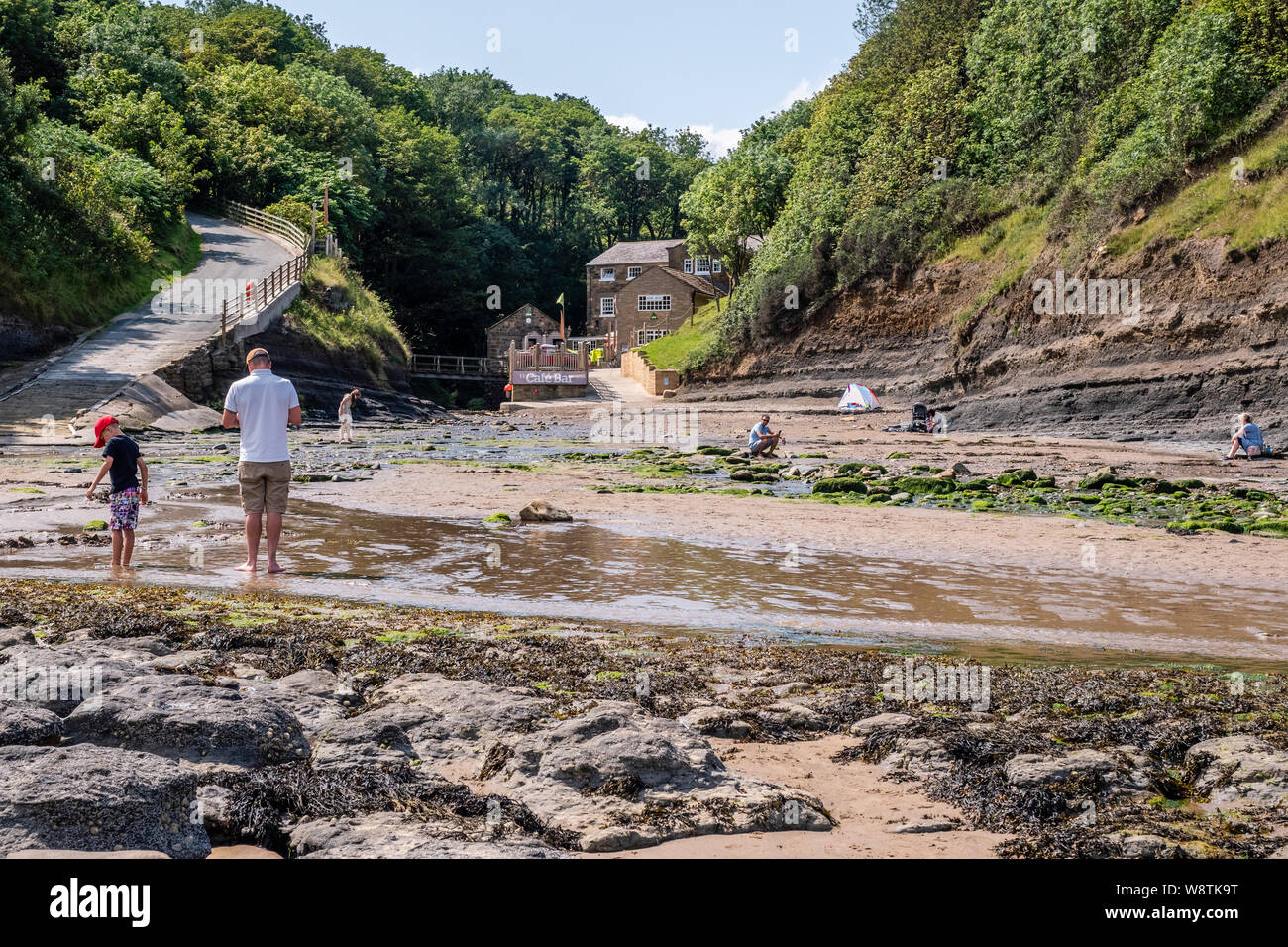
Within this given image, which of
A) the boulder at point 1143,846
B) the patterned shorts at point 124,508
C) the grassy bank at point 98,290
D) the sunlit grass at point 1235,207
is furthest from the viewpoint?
the grassy bank at point 98,290

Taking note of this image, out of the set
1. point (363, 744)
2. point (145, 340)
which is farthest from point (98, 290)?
point (363, 744)

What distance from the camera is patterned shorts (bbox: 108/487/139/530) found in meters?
10.6

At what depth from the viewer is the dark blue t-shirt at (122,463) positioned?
10.7 meters

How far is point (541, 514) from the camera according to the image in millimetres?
15320

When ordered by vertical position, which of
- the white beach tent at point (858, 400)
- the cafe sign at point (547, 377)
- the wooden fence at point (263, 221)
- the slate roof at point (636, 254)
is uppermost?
the slate roof at point (636, 254)

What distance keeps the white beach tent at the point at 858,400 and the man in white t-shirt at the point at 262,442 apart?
33231 millimetres

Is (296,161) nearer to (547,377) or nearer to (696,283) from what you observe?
(547,377)

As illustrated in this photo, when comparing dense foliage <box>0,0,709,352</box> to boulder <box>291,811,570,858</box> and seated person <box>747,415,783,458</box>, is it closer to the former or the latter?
seated person <box>747,415,783,458</box>

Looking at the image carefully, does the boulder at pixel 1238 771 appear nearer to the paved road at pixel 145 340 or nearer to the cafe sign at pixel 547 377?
the paved road at pixel 145 340

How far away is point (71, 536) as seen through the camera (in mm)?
12359

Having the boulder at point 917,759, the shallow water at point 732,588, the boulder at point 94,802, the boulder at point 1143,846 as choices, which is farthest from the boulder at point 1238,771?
Result: the boulder at point 94,802

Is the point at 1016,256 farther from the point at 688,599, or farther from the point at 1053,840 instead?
the point at 1053,840

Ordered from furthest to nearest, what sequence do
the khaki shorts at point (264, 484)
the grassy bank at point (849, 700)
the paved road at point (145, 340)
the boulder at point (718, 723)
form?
the paved road at point (145, 340) < the khaki shorts at point (264, 484) < the boulder at point (718, 723) < the grassy bank at point (849, 700)

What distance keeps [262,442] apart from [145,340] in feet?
92.5
